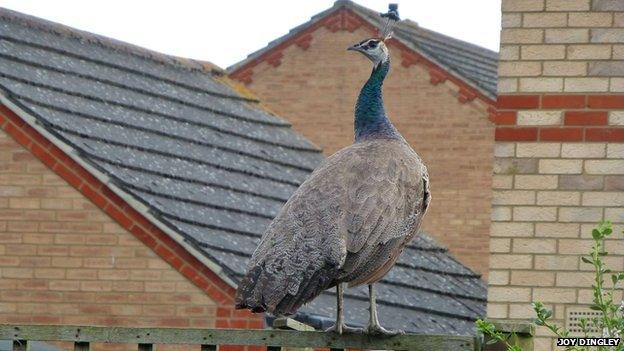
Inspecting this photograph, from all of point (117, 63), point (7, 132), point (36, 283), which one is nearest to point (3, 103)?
point (7, 132)

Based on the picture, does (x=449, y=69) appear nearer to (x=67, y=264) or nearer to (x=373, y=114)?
(x=67, y=264)

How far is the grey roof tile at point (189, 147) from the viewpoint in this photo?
15641 millimetres

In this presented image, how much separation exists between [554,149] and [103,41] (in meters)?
8.63

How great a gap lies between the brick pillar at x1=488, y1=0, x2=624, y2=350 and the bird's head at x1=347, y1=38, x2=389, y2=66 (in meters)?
1.96

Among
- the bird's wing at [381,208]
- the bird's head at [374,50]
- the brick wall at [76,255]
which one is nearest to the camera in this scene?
the bird's wing at [381,208]

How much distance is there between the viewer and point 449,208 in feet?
89.7

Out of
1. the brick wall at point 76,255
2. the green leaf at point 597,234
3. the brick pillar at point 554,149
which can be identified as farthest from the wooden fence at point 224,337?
the brick wall at point 76,255

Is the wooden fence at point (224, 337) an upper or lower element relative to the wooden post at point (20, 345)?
upper

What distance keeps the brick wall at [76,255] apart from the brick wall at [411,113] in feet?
39.2

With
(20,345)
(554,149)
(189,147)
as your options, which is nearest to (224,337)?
(20,345)

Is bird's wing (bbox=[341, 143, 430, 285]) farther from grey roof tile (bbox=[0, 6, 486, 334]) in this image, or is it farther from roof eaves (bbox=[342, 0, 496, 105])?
roof eaves (bbox=[342, 0, 496, 105])

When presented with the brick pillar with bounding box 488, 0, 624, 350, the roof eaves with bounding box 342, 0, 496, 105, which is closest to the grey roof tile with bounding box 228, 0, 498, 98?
the roof eaves with bounding box 342, 0, 496, 105

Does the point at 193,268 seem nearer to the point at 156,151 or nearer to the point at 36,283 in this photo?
the point at 36,283

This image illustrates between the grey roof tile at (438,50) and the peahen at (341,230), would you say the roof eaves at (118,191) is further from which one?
the grey roof tile at (438,50)
